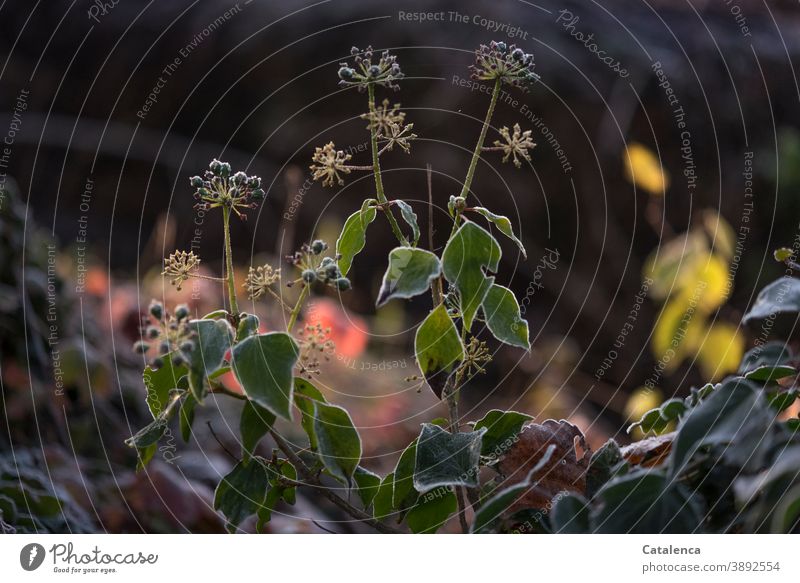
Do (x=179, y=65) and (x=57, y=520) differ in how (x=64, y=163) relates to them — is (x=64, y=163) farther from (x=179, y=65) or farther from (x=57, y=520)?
(x=57, y=520)

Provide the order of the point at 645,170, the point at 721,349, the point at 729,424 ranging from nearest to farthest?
the point at 729,424 < the point at 721,349 < the point at 645,170

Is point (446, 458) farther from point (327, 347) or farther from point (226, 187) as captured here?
point (226, 187)

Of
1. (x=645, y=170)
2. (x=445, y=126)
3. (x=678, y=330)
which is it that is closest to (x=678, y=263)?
(x=678, y=330)

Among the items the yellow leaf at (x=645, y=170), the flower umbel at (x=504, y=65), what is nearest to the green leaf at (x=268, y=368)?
the flower umbel at (x=504, y=65)

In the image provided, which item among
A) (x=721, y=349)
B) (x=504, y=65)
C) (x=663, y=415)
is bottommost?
(x=721, y=349)

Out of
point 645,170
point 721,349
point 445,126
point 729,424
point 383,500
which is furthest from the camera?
point 445,126

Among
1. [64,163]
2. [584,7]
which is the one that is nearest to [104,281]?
[64,163]

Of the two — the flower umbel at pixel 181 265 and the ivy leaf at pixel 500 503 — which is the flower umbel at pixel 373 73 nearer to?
the flower umbel at pixel 181 265
